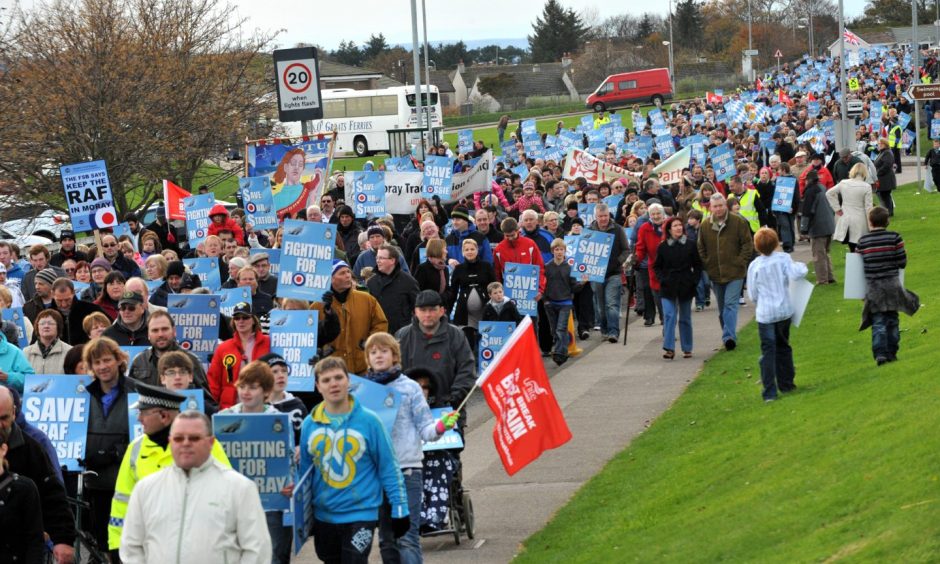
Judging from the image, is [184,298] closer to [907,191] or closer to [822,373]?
[822,373]

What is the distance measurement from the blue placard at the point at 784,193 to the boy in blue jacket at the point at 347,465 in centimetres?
1930

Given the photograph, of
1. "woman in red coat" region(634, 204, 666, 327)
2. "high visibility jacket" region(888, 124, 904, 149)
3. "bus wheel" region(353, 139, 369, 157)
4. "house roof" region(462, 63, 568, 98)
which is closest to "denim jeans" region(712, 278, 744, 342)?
"woman in red coat" region(634, 204, 666, 327)

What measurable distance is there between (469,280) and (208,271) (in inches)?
113

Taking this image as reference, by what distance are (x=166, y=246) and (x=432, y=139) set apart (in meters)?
24.6

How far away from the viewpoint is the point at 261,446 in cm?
812

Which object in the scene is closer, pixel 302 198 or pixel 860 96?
pixel 302 198

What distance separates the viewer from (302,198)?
2397cm

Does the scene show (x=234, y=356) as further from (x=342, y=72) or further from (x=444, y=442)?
(x=342, y=72)

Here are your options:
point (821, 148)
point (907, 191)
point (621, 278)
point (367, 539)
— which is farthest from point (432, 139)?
point (367, 539)

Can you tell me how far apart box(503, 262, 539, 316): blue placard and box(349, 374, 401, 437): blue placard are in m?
8.74

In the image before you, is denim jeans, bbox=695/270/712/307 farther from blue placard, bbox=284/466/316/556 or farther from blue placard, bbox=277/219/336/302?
blue placard, bbox=284/466/316/556

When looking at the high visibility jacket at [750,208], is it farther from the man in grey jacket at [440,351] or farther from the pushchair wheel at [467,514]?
the pushchair wheel at [467,514]

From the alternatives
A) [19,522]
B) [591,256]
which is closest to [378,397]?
[19,522]

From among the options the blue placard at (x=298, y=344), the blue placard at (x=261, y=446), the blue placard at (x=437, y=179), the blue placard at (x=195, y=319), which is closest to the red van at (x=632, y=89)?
the blue placard at (x=437, y=179)
